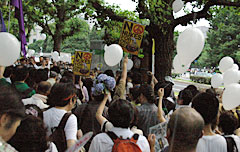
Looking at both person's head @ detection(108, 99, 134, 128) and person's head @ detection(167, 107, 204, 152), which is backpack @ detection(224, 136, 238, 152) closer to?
person's head @ detection(167, 107, 204, 152)

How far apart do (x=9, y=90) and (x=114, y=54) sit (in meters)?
3.51

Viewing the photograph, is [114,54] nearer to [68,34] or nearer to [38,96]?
[38,96]

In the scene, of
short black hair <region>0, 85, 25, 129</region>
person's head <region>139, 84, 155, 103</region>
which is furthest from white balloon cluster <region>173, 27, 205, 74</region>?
short black hair <region>0, 85, 25, 129</region>

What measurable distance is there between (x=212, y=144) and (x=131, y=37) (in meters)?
3.38

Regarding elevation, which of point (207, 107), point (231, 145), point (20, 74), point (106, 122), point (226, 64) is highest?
point (226, 64)

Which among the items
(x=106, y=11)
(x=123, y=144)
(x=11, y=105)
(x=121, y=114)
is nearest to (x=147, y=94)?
(x=121, y=114)

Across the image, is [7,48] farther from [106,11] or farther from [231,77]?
[106,11]

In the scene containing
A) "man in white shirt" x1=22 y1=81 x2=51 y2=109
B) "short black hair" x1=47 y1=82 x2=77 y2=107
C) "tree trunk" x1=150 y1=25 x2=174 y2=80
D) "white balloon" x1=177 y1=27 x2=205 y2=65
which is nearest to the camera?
"short black hair" x1=47 y1=82 x2=77 y2=107

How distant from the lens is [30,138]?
1.79 metres

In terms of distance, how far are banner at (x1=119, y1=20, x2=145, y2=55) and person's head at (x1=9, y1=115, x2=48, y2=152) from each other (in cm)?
364

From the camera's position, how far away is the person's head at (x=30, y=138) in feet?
5.82

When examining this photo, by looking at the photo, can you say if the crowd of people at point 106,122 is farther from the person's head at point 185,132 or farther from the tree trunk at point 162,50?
the tree trunk at point 162,50

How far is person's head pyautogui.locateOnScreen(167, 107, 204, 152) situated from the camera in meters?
1.84

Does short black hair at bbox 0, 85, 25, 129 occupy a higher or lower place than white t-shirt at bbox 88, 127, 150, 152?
higher
